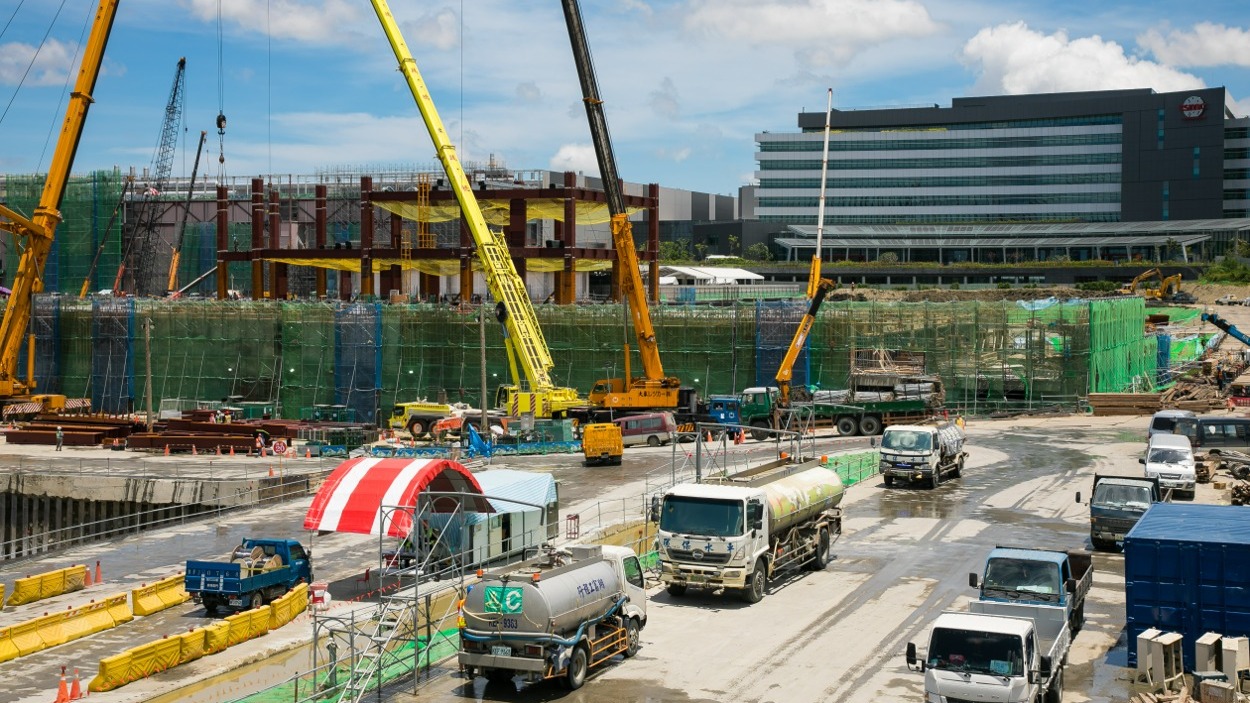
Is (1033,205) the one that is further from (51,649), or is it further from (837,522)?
(51,649)

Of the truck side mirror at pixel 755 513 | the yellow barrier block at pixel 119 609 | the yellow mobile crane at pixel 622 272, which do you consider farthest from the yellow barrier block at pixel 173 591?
the yellow mobile crane at pixel 622 272

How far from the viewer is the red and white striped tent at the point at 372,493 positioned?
28984 mm

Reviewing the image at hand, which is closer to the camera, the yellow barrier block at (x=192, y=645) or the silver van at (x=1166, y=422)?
the yellow barrier block at (x=192, y=645)

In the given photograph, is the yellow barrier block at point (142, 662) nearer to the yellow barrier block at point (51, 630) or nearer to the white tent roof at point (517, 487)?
the yellow barrier block at point (51, 630)

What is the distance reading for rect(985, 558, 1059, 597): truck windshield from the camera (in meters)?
24.6

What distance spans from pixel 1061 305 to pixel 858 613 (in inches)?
1904

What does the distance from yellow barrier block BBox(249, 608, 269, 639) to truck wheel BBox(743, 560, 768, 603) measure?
10.8 m

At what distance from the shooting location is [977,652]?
20.2 metres

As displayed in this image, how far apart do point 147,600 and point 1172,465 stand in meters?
31.5

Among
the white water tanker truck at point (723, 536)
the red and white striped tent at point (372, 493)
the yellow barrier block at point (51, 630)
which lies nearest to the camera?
the yellow barrier block at point (51, 630)

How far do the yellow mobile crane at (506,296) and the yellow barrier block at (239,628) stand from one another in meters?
37.0

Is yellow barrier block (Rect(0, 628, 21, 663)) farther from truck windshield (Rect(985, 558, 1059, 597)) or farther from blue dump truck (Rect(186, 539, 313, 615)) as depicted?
truck windshield (Rect(985, 558, 1059, 597))

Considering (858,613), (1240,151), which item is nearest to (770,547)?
(858,613)

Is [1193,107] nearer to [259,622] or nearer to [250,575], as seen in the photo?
[250,575]
